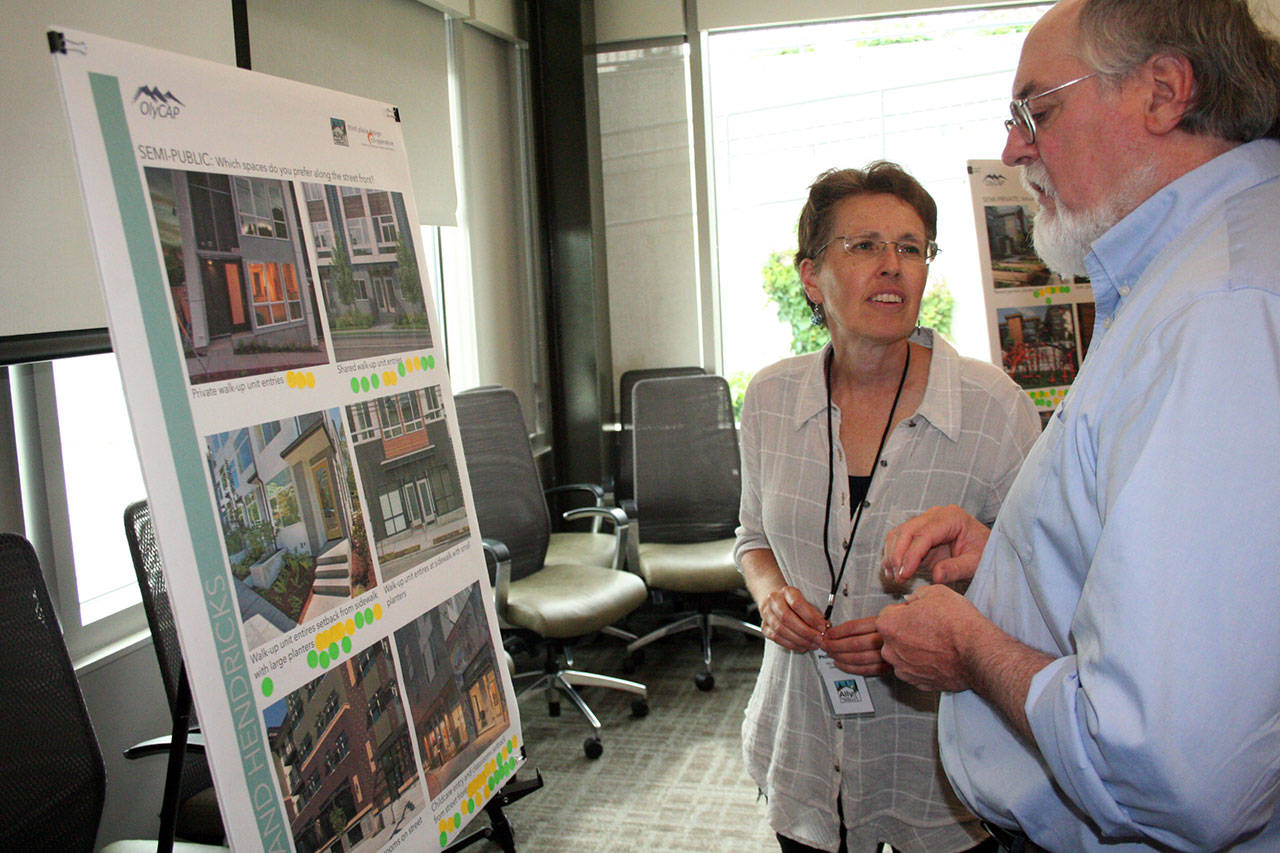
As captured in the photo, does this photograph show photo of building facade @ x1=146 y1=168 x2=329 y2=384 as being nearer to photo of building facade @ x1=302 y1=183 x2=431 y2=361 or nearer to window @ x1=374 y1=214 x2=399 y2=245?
photo of building facade @ x1=302 y1=183 x2=431 y2=361

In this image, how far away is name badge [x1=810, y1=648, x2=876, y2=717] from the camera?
1586 millimetres

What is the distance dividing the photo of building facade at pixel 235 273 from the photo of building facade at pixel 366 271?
2.0 inches

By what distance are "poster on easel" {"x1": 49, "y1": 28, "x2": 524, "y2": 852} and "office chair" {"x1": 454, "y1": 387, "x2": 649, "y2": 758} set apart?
4.83ft

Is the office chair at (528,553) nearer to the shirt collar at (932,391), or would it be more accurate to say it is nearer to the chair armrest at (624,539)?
the chair armrest at (624,539)

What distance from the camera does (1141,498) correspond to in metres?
0.80

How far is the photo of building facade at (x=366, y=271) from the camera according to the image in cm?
157

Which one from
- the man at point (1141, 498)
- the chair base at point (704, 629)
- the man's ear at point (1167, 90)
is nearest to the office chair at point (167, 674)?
the man at point (1141, 498)

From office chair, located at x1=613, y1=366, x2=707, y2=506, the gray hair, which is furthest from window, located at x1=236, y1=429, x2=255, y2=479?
office chair, located at x1=613, y1=366, x2=707, y2=506

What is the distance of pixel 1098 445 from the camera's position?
0.90 m

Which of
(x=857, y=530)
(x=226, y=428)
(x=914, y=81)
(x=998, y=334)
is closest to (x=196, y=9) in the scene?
(x=226, y=428)

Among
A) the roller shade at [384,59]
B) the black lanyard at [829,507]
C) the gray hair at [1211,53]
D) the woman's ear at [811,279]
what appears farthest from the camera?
the roller shade at [384,59]

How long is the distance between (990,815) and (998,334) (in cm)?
255

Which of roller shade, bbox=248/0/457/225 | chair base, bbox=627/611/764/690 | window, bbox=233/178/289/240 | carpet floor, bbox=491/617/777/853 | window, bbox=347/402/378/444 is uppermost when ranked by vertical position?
roller shade, bbox=248/0/457/225

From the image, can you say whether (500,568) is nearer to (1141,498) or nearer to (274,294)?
(274,294)
